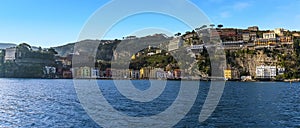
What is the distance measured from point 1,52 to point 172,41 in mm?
70956

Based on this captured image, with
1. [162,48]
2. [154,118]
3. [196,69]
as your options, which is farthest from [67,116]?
[162,48]

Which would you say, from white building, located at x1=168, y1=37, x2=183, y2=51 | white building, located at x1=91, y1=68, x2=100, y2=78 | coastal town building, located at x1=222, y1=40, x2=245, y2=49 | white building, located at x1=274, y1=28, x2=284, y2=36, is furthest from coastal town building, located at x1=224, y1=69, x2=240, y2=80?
white building, located at x1=91, y1=68, x2=100, y2=78

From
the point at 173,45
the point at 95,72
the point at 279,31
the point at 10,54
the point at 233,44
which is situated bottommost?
the point at 95,72

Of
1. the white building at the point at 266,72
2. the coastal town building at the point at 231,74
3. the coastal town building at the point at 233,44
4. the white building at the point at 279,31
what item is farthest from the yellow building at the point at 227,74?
the white building at the point at 279,31

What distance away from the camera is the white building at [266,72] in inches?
3979

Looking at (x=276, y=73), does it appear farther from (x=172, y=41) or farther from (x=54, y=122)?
(x=54, y=122)

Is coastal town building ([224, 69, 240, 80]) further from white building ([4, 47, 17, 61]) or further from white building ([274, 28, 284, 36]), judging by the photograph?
white building ([4, 47, 17, 61])

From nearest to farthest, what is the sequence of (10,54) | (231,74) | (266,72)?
(266,72), (231,74), (10,54)

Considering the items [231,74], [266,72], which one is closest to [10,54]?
[231,74]

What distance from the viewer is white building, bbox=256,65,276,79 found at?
101 meters

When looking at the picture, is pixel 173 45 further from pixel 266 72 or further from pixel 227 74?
pixel 266 72

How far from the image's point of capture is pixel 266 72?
102 meters

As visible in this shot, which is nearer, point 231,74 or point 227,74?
point 227,74

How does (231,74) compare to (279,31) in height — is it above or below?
Answer: below
